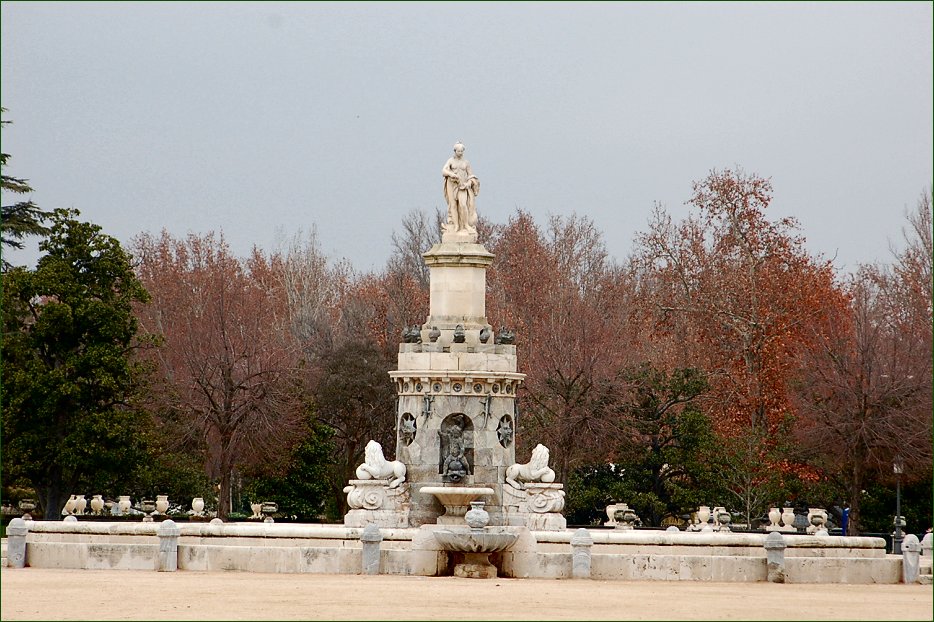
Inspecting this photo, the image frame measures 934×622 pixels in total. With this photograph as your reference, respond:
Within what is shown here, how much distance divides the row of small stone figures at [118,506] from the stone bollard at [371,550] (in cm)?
1678

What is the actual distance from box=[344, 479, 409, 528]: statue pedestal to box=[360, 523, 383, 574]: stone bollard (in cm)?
394

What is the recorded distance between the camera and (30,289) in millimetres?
45156

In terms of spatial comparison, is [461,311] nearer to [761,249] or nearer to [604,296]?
[761,249]

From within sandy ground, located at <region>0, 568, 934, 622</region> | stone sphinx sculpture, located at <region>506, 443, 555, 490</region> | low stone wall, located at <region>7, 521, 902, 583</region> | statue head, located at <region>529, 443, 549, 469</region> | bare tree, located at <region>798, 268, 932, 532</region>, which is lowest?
sandy ground, located at <region>0, 568, 934, 622</region>

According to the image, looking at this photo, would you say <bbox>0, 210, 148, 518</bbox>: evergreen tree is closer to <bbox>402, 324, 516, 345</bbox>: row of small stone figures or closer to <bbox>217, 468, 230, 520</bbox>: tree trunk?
<bbox>217, 468, 230, 520</bbox>: tree trunk

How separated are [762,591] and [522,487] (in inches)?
337

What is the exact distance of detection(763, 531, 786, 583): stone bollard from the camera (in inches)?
1089

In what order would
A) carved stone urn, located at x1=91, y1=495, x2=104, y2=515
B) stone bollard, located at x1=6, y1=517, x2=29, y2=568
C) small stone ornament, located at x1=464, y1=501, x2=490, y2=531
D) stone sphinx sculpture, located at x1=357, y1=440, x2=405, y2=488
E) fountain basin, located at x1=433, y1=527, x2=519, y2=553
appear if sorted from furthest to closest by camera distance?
carved stone urn, located at x1=91, y1=495, x2=104, y2=515 < stone sphinx sculpture, located at x1=357, y1=440, x2=405, y2=488 < stone bollard, located at x1=6, y1=517, x2=29, y2=568 < small stone ornament, located at x1=464, y1=501, x2=490, y2=531 < fountain basin, located at x1=433, y1=527, x2=519, y2=553

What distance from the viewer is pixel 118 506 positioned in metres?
49.2

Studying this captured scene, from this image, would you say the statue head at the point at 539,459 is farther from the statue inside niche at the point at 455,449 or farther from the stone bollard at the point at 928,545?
the stone bollard at the point at 928,545

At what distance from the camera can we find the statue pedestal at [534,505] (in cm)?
3288

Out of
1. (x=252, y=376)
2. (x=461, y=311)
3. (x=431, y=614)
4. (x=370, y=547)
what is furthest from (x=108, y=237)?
(x=431, y=614)

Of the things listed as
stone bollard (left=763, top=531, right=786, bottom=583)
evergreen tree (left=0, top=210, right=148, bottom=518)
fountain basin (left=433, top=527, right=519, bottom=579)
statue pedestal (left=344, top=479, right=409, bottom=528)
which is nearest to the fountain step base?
fountain basin (left=433, top=527, right=519, bottom=579)

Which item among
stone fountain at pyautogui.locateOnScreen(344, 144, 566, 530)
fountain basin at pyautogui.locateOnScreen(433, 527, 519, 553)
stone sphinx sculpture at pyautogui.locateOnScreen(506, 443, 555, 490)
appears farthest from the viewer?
stone sphinx sculpture at pyautogui.locateOnScreen(506, 443, 555, 490)
